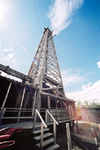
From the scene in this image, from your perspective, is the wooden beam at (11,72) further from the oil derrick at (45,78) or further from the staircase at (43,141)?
the staircase at (43,141)

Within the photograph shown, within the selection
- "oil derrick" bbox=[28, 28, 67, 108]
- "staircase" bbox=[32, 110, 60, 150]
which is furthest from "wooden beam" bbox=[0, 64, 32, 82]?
"staircase" bbox=[32, 110, 60, 150]

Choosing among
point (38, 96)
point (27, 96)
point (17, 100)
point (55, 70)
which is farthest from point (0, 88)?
point (55, 70)

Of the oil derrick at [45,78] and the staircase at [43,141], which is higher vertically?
the oil derrick at [45,78]

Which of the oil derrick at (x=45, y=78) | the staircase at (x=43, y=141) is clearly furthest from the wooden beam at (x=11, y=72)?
the staircase at (x=43, y=141)

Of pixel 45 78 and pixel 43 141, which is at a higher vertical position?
pixel 45 78

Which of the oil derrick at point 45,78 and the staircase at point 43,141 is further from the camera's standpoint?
the oil derrick at point 45,78

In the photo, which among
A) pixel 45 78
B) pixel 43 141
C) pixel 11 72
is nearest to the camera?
pixel 43 141

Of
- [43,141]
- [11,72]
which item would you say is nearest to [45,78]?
[11,72]

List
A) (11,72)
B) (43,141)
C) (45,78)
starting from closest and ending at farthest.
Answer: (43,141), (11,72), (45,78)

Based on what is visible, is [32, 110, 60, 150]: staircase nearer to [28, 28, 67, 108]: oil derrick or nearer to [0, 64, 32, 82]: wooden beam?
[28, 28, 67, 108]: oil derrick

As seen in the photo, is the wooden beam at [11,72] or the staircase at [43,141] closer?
the staircase at [43,141]

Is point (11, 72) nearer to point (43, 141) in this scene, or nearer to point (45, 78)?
point (45, 78)

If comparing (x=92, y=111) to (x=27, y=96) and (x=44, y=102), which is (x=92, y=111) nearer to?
(x=44, y=102)

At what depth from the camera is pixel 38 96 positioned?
620cm
